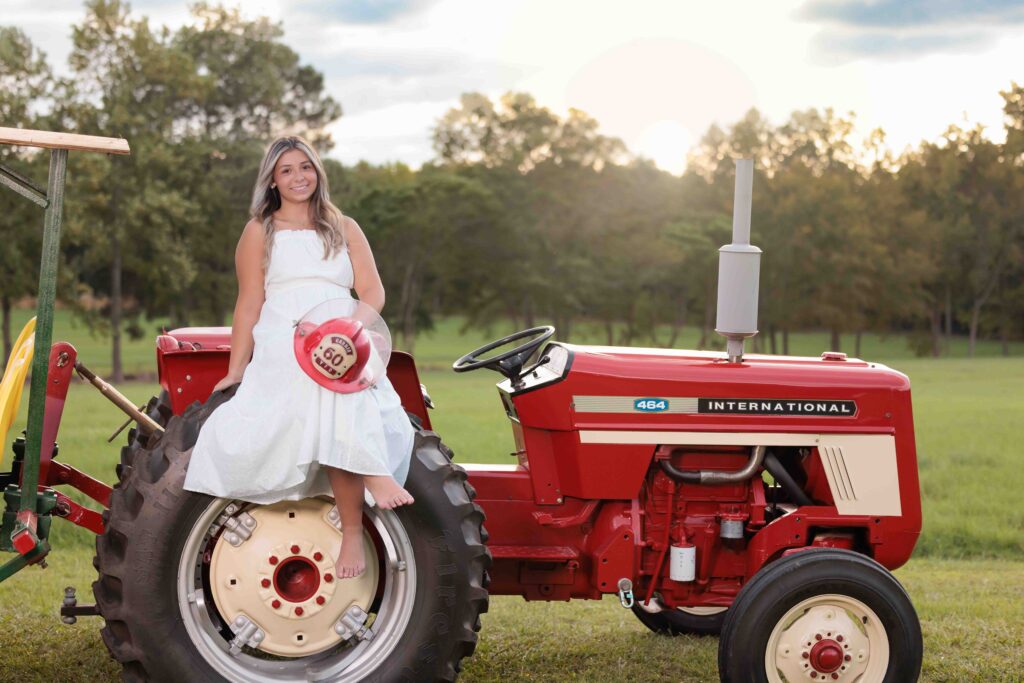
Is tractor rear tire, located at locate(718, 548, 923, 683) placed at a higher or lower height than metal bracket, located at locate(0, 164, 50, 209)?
lower

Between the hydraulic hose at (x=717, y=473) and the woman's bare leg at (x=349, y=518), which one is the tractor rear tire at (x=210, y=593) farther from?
the hydraulic hose at (x=717, y=473)

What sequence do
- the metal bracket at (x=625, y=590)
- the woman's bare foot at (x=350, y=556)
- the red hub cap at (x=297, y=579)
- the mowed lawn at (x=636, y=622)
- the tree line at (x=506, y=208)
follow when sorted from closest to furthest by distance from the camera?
the woman's bare foot at (x=350, y=556)
the red hub cap at (x=297, y=579)
the metal bracket at (x=625, y=590)
the mowed lawn at (x=636, y=622)
the tree line at (x=506, y=208)

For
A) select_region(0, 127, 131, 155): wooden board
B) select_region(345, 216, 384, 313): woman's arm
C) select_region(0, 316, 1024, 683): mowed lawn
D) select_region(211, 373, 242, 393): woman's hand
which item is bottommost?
select_region(0, 316, 1024, 683): mowed lawn

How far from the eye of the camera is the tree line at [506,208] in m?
25.5

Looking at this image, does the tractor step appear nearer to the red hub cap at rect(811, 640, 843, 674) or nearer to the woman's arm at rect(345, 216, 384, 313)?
the woman's arm at rect(345, 216, 384, 313)

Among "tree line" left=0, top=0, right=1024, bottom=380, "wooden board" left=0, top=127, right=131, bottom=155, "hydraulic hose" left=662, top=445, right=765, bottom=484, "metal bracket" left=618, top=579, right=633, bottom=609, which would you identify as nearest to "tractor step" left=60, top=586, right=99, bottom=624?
"wooden board" left=0, top=127, right=131, bottom=155

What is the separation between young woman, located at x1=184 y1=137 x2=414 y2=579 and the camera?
345cm

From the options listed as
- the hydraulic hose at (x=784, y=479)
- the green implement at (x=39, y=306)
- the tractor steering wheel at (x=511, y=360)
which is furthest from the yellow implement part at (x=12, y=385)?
the hydraulic hose at (x=784, y=479)

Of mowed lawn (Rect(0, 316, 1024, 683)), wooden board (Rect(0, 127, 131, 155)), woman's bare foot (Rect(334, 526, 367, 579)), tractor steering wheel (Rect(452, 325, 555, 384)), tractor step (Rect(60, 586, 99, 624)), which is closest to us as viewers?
wooden board (Rect(0, 127, 131, 155))

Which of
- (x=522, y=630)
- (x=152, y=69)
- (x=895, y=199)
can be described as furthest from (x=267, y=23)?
(x=522, y=630)

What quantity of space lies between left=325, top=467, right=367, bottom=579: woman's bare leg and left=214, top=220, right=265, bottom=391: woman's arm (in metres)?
0.49

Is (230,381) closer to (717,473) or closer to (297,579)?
(297,579)

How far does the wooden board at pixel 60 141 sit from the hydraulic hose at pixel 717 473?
6.88 feet

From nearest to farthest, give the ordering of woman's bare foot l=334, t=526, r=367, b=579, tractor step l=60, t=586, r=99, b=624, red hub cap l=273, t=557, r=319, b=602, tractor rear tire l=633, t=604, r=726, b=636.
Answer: woman's bare foot l=334, t=526, r=367, b=579
red hub cap l=273, t=557, r=319, b=602
tractor step l=60, t=586, r=99, b=624
tractor rear tire l=633, t=604, r=726, b=636
